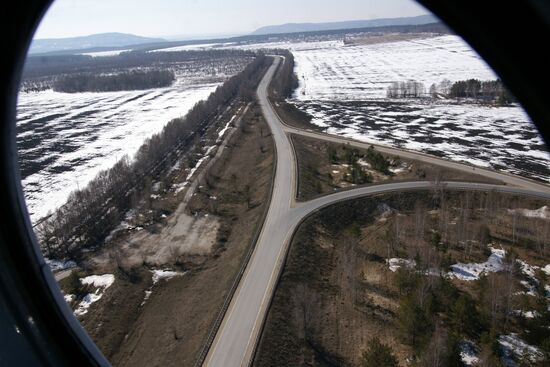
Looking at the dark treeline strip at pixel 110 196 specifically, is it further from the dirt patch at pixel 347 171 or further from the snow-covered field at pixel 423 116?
the snow-covered field at pixel 423 116

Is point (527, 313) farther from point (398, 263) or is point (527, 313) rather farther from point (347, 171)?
point (347, 171)

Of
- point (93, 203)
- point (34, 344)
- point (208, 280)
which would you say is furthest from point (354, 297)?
point (93, 203)

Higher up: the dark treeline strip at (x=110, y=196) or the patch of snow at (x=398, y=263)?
the dark treeline strip at (x=110, y=196)

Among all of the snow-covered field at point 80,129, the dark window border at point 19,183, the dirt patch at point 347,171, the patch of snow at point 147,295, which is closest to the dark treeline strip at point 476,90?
the dirt patch at point 347,171

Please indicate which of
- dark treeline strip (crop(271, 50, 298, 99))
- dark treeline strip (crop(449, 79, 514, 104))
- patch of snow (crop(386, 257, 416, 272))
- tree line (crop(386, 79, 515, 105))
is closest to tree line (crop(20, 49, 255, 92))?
dark treeline strip (crop(271, 50, 298, 99))

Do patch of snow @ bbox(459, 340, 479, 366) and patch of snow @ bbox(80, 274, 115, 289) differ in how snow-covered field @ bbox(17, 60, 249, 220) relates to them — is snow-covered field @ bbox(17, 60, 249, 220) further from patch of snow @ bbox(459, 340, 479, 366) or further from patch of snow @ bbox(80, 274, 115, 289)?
patch of snow @ bbox(459, 340, 479, 366)

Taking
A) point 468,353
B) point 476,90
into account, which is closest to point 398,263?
point 468,353

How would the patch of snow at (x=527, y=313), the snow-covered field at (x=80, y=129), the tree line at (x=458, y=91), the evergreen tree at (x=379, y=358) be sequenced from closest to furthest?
the evergreen tree at (x=379, y=358), the patch of snow at (x=527, y=313), the snow-covered field at (x=80, y=129), the tree line at (x=458, y=91)

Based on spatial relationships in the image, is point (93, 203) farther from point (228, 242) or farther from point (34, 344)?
point (34, 344)
